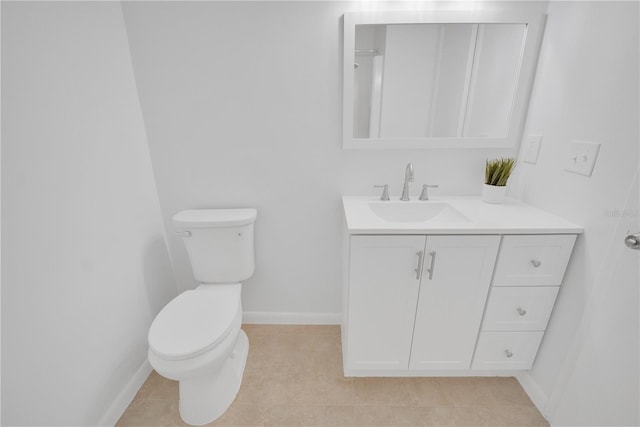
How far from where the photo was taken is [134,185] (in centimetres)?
133

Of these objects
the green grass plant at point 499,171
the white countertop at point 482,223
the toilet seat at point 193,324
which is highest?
the green grass plant at point 499,171

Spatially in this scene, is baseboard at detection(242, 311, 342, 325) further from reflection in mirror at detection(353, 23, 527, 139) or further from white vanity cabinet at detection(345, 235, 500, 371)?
reflection in mirror at detection(353, 23, 527, 139)

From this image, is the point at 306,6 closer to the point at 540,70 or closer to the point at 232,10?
the point at 232,10

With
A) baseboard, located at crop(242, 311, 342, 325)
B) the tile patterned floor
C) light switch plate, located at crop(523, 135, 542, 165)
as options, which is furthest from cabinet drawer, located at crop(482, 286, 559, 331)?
baseboard, located at crop(242, 311, 342, 325)

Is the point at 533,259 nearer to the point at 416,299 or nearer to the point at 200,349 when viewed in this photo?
the point at 416,299

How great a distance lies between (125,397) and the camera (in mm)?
1250

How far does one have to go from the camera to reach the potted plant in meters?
1.31

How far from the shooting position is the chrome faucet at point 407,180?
1342 mm

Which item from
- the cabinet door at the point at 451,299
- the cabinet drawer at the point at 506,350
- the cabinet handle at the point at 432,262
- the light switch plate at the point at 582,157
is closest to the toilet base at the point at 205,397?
the cabinet door at the point at 451,299

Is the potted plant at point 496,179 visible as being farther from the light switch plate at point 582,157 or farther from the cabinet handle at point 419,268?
the cabinet handle at point 419,268

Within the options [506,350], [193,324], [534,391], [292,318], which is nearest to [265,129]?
[193,324]

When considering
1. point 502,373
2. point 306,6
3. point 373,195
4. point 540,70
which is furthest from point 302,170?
point 502,373

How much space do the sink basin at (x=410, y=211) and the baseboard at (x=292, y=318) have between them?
81 cm

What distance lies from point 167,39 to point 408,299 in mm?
1706
